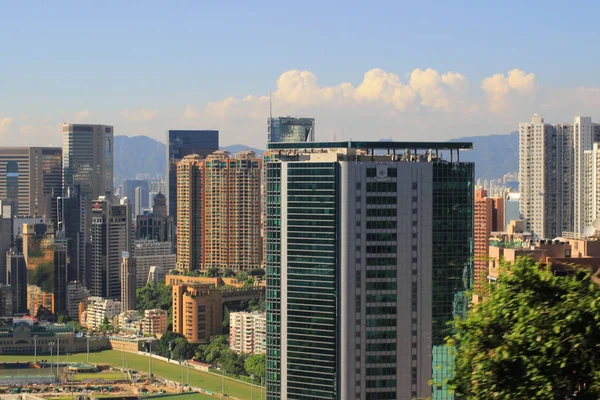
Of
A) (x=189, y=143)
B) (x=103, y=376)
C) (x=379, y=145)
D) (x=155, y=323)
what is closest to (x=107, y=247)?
(x=155, y=323)

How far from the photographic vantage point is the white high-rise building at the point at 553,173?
6406 centimetres

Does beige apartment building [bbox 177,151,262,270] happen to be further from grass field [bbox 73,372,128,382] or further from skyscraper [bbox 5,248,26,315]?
grass field [bbox 73,372,128,382]

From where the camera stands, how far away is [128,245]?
7550 cm

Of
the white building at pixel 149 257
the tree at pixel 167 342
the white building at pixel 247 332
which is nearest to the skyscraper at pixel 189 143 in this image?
the white building at pixel 149 257

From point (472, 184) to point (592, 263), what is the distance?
22.1ft

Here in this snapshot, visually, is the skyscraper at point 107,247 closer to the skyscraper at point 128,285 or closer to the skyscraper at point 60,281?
the skyscraper at point 60,281

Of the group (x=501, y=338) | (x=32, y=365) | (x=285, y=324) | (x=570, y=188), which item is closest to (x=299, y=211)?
(x=285, y=324)

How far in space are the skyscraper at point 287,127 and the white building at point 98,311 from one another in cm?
1368

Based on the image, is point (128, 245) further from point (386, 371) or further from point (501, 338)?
point (501, 338)

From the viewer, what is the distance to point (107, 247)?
7388 cm

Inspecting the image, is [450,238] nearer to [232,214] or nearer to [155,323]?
[155,323]

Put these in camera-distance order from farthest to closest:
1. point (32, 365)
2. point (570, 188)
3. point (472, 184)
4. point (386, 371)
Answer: point (570, 188), point (32, 365), point (472, 184), point (386, 371)

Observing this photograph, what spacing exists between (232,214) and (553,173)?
770 inches

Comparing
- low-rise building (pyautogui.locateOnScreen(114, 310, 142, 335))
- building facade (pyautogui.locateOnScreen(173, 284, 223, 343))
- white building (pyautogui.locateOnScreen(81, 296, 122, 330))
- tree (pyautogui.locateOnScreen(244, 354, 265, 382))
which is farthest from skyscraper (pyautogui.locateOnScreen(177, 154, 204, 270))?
tree (pyautogui.locateOnScreen(244, 354, 265, 382))
